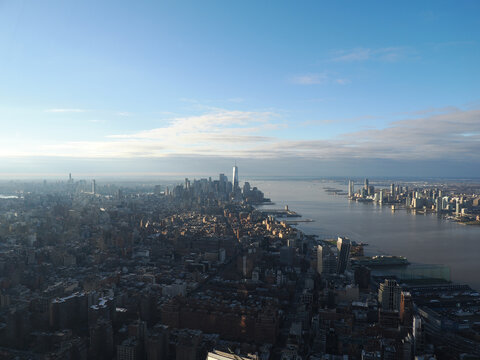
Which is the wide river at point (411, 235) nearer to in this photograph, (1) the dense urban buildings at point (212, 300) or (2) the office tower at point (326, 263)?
(1) the dense urban buildings at point (212, 300)

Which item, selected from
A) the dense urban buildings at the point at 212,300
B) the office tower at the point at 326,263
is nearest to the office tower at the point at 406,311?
the dense urban buildings at the point at 212,300

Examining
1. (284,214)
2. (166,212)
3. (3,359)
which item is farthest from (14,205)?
(3,359)

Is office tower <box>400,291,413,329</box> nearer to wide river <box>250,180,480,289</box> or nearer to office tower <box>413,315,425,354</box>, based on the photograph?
office tower <box>413,315,425,354</box>

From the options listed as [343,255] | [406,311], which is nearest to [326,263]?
[343,255]

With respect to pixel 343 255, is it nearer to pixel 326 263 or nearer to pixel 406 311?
pixel 326 263

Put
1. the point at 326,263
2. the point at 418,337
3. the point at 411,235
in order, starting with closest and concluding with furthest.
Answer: the point at 418,337 → the point at 326,263 → the point at 411,235

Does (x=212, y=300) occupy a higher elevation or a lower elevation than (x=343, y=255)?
lower

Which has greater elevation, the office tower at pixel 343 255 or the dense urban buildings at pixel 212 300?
the office tower at pixel 343 255

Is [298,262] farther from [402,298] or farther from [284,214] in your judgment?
[284,214]
